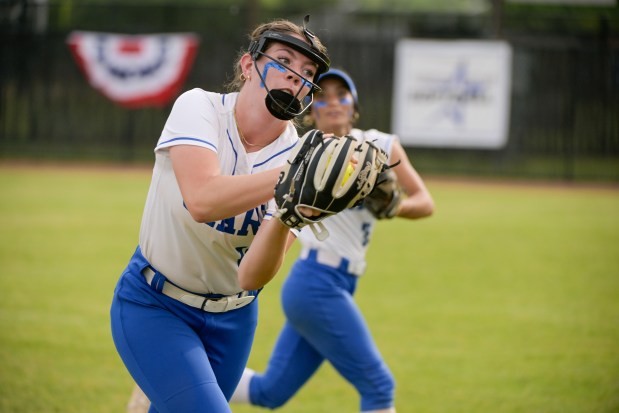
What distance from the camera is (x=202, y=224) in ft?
11.4

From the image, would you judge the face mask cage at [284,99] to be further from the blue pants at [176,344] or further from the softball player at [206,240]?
the blue pants at [176,344]

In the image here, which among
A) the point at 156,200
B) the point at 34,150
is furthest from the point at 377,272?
the point at 34,150

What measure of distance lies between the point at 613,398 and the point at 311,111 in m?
3.03

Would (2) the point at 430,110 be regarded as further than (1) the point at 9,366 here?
Yes

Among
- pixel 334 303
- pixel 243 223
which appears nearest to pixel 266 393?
pixel 334 303

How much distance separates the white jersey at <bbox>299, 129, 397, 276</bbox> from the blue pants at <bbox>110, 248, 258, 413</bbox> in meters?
1.24

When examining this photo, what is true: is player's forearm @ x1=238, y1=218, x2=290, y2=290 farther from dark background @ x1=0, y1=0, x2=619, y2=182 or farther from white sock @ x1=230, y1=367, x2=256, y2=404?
dark background @ x1=0, y1=0, x2=619, y2=182

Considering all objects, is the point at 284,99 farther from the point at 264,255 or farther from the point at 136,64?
the point at 136,64

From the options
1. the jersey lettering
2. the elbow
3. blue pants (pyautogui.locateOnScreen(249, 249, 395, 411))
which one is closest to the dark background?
blue pants (pyautogui.locateOnScreen(249, 249, 395, 411))

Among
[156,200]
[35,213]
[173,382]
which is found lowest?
[35,213]

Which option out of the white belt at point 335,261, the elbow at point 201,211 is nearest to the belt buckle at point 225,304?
the elbow at point 201,211

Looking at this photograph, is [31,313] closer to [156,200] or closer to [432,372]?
[432,372]

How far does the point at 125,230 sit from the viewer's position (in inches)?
498

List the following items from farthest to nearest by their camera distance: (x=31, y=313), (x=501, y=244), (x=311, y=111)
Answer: (x=501, y=244), (x=31, y=313), (x=311, y=111)
